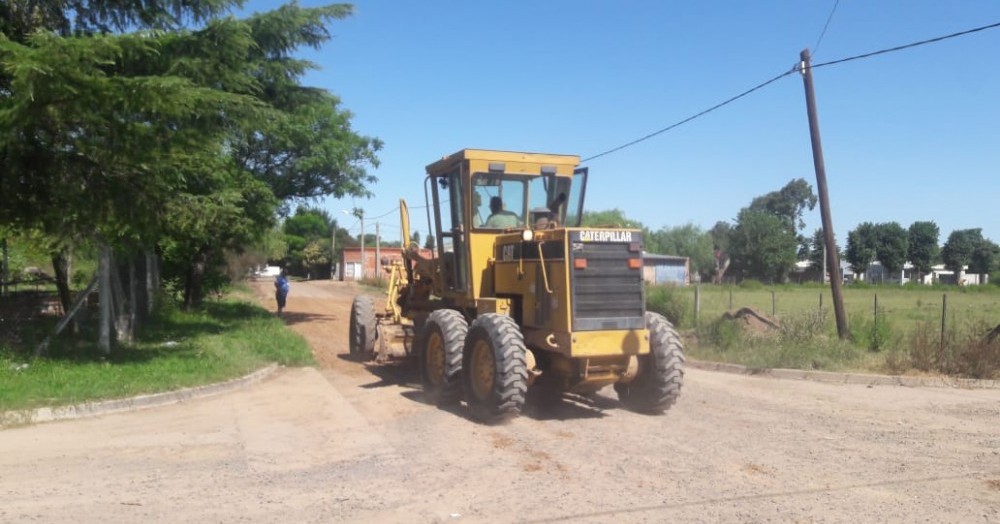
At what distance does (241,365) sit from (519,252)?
576 cm

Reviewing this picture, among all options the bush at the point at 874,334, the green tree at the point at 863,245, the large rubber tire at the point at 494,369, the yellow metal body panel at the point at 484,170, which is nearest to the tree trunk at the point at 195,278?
the yellow metal body panel at the point at 484,170

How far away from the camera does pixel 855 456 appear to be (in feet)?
25.1

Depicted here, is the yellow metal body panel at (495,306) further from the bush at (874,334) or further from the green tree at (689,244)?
the green tree at (689,244)

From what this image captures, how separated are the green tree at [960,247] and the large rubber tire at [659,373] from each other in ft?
321

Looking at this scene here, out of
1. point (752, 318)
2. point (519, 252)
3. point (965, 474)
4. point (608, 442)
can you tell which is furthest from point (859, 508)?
point (752, 318)

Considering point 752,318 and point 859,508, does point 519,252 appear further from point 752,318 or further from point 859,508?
point 752,318

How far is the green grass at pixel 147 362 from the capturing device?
33.5ft

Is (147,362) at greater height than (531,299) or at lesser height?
lesser

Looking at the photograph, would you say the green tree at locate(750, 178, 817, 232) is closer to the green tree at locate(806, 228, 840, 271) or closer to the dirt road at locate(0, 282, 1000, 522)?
the green tree at locate(806, 228, 840, 271)

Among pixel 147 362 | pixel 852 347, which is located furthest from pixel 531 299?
pixel 852 347

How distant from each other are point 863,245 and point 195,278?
8225cm

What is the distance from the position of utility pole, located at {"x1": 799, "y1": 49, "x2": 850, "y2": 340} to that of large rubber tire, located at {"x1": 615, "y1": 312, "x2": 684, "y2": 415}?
744 cm

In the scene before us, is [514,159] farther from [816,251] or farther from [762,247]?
[816,251]

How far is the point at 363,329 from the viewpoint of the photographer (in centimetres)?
1444
